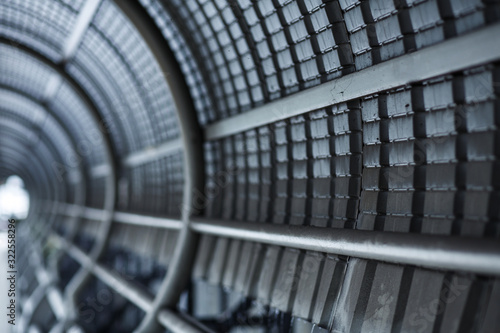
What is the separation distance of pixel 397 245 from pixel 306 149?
2.56m

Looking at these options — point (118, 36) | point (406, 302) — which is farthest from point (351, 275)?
point (118, 36)

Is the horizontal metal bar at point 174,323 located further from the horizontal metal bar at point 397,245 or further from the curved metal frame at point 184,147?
the horizontal metal bar at point 397,245

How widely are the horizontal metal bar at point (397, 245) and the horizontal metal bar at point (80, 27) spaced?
7037 millimetres

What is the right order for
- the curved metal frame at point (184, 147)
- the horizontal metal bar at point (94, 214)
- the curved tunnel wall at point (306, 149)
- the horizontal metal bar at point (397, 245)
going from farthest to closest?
the horizontal metal bar at point (94, 214)
the curved metal frame at point (184, 147)
the curved tunnel wall at point (306, 149)
the horizontal metal bar at point (397, 245)

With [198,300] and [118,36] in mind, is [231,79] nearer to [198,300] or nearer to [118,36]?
A: [118,36]

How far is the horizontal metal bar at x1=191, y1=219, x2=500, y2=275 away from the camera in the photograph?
400 centimetres

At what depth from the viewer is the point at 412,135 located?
5.30 metres

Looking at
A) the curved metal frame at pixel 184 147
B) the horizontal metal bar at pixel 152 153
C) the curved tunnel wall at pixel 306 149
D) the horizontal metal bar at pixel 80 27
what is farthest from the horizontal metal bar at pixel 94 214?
the curved metal frame at pixel 184 147

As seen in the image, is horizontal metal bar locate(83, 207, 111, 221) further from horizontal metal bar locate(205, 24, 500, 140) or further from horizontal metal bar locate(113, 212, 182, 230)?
horizontal metal bar locate(205, 24, 500, 140)

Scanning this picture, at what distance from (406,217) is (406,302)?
73 cm

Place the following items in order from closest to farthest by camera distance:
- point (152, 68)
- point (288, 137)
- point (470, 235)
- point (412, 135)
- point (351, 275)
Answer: point (470, 235), point (412, 135), point (351, 275), point (288, 137), point (152, 68)

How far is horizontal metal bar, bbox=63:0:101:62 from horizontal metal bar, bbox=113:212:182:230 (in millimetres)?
4326

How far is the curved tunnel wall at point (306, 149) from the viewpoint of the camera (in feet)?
14.9

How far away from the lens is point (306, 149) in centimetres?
720
